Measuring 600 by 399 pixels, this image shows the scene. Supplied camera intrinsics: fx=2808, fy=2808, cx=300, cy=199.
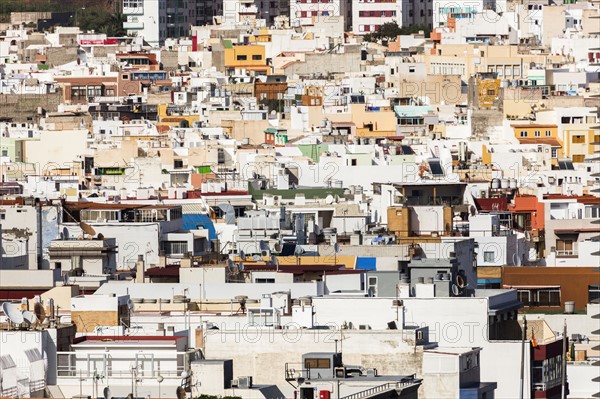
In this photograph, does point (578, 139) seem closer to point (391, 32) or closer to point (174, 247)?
point (174, 247)

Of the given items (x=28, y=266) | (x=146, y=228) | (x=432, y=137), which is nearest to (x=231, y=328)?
(x=28, y=266)

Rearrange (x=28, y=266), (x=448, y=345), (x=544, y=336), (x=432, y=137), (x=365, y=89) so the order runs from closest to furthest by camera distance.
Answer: (x=448, y=345) → (x=544, y=336) → (x=28, y=266) → (x=432, y=137) → (x=365, y=89)

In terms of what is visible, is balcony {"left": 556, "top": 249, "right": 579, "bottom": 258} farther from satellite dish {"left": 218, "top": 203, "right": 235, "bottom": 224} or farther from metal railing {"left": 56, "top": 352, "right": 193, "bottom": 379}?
metal railing {"left": 56, "top": 352, "right": 193, "bottom": 379}

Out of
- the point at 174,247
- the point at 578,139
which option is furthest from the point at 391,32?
the point at 174,247

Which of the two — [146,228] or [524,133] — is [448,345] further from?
[524,133]

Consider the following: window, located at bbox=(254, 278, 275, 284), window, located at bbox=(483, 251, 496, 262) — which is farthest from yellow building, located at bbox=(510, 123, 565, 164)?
window, located at bbox=(254, 278, 275, 284)

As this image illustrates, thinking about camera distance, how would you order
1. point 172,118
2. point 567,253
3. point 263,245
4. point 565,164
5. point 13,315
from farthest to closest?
point 172,118, point 565,164, point 567,253, point 263,245, point 13,315

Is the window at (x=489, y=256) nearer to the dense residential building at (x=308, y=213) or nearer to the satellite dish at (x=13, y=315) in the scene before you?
the dense residential building at (x=308, y=213)
